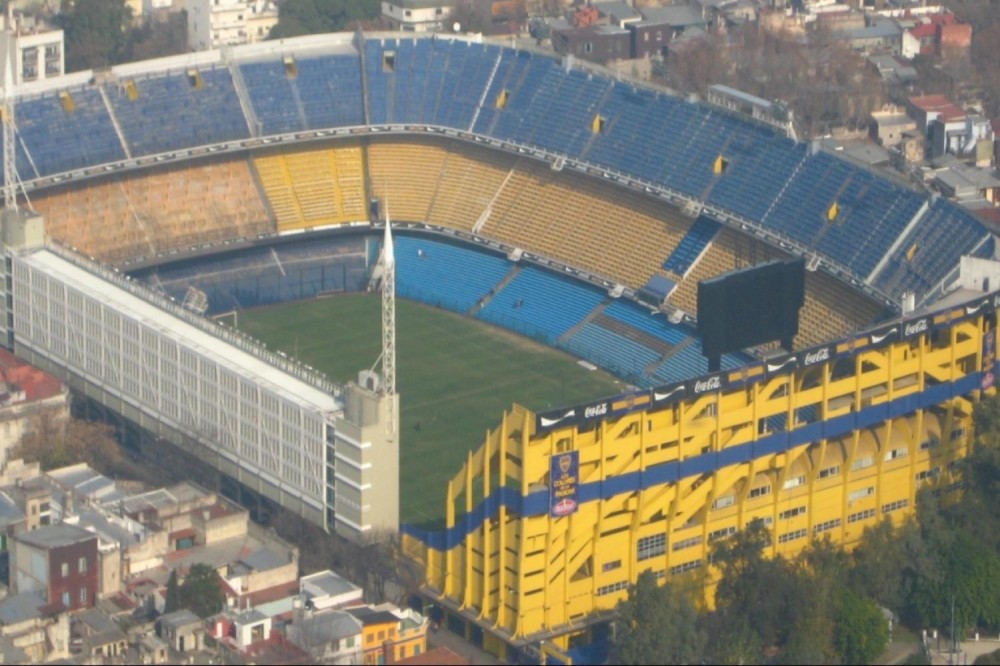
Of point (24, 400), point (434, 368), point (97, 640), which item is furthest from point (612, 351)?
point (97, 640)

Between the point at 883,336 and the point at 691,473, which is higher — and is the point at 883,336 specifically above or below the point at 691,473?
above

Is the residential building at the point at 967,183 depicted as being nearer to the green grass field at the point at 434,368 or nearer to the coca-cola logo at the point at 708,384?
the green grass field at the point at 434,368

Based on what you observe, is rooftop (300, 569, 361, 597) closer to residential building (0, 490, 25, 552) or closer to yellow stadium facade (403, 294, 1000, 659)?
yellow stadium facade (403, 294, 1000, 659)

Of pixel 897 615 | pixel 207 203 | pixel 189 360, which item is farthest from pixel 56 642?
pixel 207 203

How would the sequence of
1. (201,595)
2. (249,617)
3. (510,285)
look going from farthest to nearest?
(510,285) < (201,595) < (249,617)

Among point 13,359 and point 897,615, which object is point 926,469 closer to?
point 897,615

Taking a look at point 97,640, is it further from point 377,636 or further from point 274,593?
point 377,636

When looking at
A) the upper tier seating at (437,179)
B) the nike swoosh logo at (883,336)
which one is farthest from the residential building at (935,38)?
the nike swoosh logo at (883,336)

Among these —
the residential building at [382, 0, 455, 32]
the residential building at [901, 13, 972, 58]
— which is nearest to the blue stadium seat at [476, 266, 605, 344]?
the residential building at [382, 0, 455, 32]
